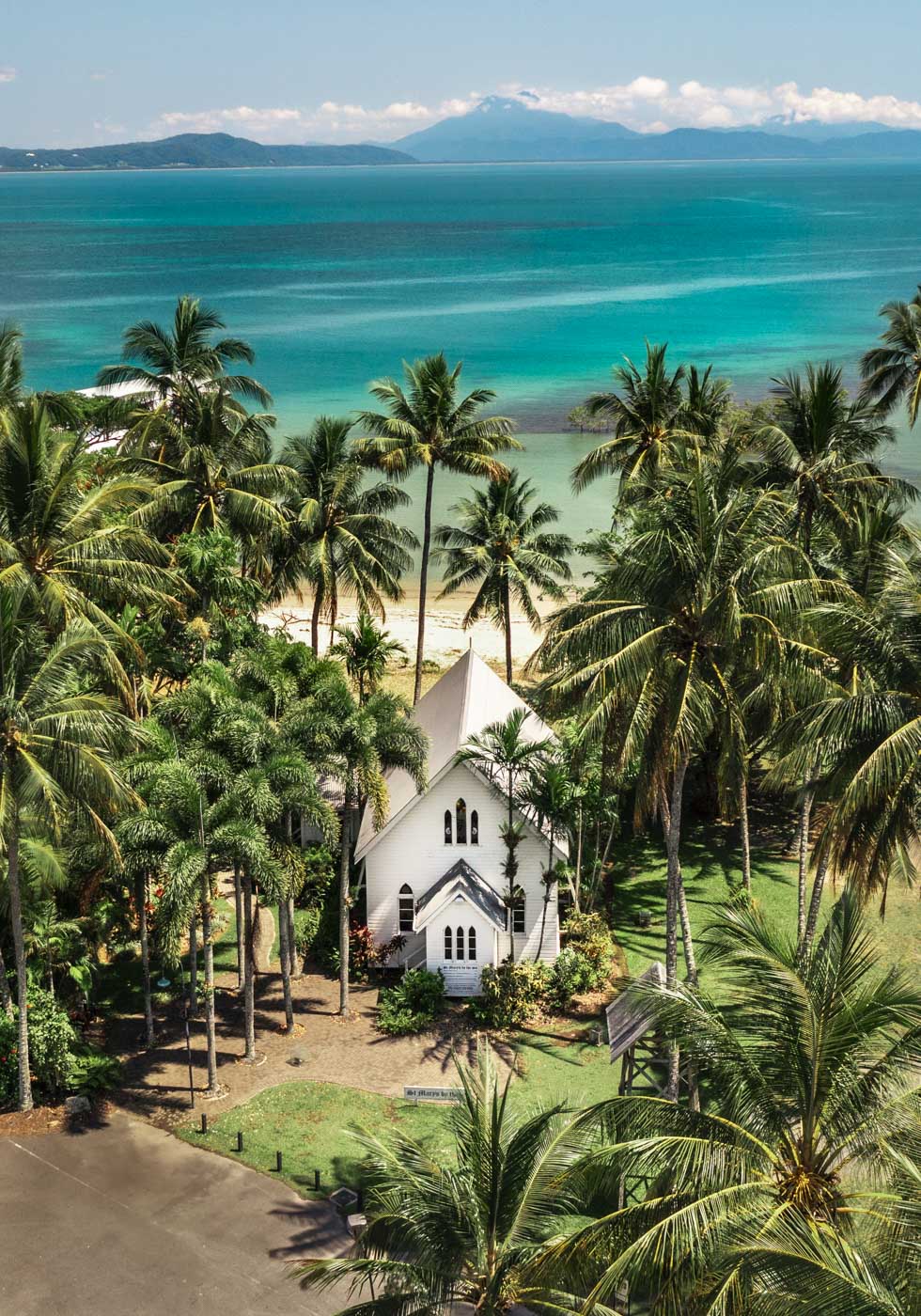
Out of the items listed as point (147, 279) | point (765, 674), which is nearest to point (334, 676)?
point (765, 674)

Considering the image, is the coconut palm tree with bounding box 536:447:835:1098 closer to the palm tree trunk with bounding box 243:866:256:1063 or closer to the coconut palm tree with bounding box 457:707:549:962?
the coconut palm tree with bounding box 457:707:549:962

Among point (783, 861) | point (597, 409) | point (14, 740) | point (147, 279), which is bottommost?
point (783, 861)

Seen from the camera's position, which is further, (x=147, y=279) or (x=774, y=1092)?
(x=147, y=279)

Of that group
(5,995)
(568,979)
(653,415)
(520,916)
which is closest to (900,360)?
(653,415)

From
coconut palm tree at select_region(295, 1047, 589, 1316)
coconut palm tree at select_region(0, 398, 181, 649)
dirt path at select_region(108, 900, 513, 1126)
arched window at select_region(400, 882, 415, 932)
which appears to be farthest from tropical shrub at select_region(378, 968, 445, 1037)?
coconut palm tree at select_region(295, 1047, 589, 1316)

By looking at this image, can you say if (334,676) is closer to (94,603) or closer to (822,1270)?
(94,603)

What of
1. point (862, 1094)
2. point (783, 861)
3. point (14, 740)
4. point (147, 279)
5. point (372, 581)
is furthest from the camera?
point (147, 279)
